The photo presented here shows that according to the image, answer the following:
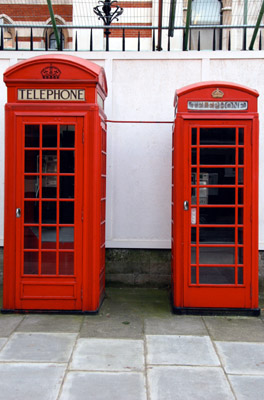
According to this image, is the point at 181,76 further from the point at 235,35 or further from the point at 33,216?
the point at 235,35

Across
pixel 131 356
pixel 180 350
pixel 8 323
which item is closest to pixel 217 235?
pixel 180 350

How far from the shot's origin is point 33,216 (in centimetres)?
536

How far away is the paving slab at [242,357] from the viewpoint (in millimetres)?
Answer: 3879

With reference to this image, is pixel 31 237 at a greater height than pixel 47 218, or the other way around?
pixel 47 218

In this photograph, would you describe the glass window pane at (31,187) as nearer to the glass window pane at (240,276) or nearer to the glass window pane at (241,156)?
the glass window pane at (241,156)

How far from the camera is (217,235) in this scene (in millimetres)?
5398

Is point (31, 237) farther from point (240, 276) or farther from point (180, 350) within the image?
point (240, 276)

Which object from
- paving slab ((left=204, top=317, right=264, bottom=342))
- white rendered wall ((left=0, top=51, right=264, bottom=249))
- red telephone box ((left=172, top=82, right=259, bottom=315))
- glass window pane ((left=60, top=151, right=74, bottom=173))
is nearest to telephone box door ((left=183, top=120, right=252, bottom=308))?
red telephone box ((left=172, top=82, right=259, bottom=315))

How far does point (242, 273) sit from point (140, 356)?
1.85 meters

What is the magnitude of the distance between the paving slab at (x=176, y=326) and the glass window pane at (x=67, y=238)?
128cm

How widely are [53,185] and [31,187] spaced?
0.88 ft

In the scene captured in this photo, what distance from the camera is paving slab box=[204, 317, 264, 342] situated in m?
4.69

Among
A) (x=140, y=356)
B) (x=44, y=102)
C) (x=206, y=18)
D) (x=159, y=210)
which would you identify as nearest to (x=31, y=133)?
(x=44, y=102)

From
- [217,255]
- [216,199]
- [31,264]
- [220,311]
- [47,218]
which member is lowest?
[220,311]
